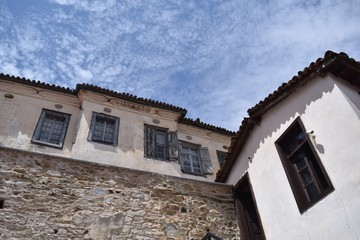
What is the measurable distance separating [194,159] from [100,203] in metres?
4.50

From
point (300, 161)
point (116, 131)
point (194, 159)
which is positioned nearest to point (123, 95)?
point (116, 131)

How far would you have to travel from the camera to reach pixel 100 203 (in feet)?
24.0

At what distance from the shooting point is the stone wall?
6516mm

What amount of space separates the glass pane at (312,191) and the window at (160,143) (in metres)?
5.06

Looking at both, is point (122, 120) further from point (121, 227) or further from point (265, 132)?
point (265, 132)

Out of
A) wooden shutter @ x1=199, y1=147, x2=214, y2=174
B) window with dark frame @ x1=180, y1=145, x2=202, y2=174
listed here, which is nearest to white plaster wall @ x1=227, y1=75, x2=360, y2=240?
wooden shutter @ x1=199, y1=147, x2=214, y2=174

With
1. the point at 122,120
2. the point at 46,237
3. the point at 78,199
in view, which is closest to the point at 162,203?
the point at 78,199

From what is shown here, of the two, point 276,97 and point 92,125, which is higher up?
point 92,125

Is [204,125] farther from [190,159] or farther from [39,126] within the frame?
[39,126]

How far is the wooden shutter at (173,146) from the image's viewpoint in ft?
33.2

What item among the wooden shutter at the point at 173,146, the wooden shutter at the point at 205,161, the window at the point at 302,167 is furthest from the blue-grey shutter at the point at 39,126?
the window at the point at 302,167

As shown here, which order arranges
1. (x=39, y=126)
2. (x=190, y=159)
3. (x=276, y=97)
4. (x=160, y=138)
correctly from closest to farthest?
1. (x=276, y=97)
2. (x=39, y=126)
3. (x=160, y=138)
4. (x=190, y=159)

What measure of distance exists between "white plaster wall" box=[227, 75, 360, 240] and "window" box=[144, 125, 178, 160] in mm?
3279

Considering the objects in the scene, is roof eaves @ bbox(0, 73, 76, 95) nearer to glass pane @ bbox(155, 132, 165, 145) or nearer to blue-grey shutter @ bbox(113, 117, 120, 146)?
blue-grey shutter @ bbox(113, 117, 120, 146)
